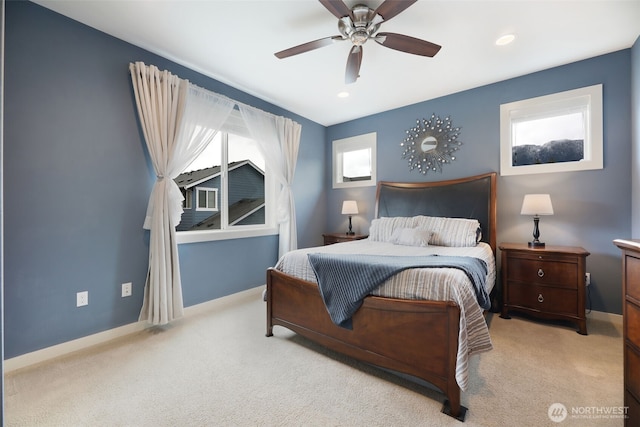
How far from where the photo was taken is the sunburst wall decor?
12.1 ft

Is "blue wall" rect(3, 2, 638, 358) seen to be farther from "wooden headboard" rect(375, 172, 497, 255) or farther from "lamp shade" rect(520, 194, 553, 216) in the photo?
"lamp shade" rect(520, 194, 553, 216)

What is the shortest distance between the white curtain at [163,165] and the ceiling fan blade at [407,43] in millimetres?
2019

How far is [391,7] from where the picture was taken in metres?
1.84

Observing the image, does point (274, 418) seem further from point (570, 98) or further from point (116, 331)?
point (570, 98)

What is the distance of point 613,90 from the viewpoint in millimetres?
2732

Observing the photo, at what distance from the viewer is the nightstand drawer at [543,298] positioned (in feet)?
8.41

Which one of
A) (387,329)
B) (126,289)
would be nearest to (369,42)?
(387,329)

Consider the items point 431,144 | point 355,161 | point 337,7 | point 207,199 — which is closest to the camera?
point 337,7

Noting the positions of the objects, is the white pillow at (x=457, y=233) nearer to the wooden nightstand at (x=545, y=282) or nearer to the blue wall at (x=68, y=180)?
the wooden nightstand at (x=545, y=282)

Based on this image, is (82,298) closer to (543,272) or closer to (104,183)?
(104,183)

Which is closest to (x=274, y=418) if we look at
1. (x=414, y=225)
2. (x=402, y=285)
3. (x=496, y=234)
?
(x=402, y=285)

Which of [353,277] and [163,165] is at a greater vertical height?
[163,165]

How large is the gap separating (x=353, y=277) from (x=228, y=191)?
230cm

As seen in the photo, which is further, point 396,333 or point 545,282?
point 545,282
